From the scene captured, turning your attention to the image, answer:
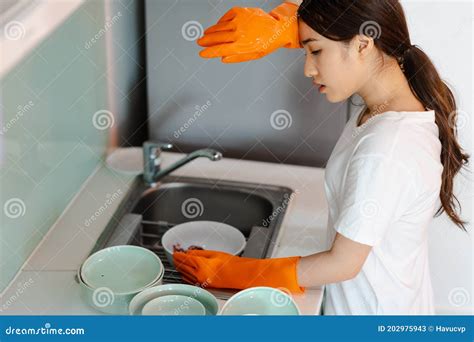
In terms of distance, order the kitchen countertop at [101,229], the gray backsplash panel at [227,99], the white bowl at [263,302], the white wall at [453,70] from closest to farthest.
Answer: the white bowl at [263,302] → the kitchen countertop at [101,229] → the white wall at [453,70] → the gray backsplash panel at [227,99]

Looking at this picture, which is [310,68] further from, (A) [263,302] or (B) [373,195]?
(A) [263,302]

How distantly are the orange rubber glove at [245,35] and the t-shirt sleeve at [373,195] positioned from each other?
302 millimetres

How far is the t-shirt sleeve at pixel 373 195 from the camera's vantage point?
1.55m

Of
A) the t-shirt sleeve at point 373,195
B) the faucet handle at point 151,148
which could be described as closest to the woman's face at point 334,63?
the t-shirt sleeve at point 373,195

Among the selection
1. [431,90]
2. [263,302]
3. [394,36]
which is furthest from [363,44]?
[263,302]

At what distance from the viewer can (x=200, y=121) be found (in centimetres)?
235

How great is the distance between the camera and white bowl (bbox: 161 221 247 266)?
6.82 ft

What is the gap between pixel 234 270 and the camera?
1790mm

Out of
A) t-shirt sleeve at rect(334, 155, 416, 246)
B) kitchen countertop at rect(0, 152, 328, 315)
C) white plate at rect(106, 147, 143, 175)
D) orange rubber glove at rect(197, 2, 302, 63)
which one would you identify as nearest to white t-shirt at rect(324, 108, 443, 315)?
t-shirt sleeve at rect(334, 155, 416, 246)

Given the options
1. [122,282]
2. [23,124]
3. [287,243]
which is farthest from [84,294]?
[287,243]

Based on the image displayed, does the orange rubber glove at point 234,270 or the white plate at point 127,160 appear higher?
the white plate at point 127,160

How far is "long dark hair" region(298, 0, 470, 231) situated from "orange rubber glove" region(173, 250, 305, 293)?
0.38 meters

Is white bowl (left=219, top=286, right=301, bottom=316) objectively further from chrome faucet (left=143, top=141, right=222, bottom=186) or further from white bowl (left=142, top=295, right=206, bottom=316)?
chrome faucet (left=143, top=141, right=222, bottom=186)

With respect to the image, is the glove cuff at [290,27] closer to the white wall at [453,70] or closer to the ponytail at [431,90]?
the ponytail at [431,90]
